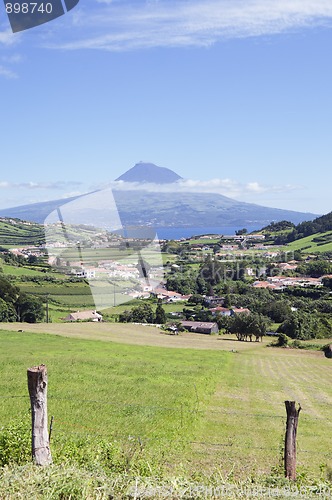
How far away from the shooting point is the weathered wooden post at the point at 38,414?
630cm

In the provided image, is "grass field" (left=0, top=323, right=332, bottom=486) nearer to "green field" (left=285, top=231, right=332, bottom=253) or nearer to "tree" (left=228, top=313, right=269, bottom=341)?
"tree" (left=228, top=313, right=269, bottom=341)

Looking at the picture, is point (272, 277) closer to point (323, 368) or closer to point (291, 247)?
point (291, 247)

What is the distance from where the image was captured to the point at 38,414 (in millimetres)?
6332

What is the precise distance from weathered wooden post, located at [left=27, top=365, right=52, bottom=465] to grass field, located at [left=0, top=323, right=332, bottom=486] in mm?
1526

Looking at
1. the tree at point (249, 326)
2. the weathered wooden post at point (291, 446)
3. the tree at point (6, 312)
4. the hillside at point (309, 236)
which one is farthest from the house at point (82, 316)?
the hillside at point (309, 236)

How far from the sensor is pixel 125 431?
11102 millimetres

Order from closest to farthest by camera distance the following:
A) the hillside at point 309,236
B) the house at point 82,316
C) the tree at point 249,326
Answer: the tree at point 249,326 < the house at point 82,316 < the hillside at point 309,236

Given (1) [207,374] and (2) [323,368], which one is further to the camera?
(2) [323,368]

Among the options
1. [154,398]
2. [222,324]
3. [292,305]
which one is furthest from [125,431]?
[292,305]

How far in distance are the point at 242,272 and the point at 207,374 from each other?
319ft

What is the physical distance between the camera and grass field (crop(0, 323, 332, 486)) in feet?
32.7

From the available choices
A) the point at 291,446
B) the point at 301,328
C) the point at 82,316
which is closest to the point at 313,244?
the point at 301,328

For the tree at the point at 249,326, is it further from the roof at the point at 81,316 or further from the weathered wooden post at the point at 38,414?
the weathered wooden post at the point at 38,414

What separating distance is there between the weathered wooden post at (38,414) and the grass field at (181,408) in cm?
153
